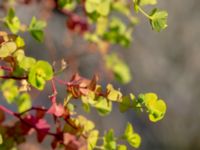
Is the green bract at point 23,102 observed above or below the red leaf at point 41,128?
below

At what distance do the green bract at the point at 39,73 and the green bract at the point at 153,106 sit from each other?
12 centimetres

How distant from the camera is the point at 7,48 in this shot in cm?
65

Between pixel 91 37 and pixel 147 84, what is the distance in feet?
5.52

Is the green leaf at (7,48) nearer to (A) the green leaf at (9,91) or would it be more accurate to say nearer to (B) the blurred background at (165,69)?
(A) the green leaf at (9,91)

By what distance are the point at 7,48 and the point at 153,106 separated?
181mm

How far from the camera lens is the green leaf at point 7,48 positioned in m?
0.65

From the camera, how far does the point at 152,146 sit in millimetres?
2746

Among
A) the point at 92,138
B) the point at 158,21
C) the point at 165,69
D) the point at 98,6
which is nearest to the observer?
the point at 158,21

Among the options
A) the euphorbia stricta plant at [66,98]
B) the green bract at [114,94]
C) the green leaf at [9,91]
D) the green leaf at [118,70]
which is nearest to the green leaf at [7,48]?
the euphorbia stricta plant at [66,98]

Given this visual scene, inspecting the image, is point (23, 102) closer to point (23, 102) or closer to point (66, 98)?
point (23, 102)

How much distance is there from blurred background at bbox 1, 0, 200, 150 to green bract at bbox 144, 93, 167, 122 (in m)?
1.94

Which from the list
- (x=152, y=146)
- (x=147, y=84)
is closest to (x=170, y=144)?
(x=152, y=146)

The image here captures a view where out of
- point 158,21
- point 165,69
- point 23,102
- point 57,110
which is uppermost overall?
point 158,21

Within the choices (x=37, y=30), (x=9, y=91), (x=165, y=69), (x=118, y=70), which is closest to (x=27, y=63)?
(x=37, y=30)
